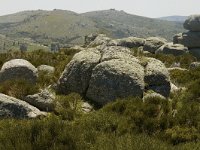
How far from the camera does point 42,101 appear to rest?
48.8 feet

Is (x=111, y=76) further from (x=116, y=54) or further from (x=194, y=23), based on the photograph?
(x=194, y=23)

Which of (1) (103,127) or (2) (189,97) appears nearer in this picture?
(1) (103,127)

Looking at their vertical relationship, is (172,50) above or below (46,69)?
below

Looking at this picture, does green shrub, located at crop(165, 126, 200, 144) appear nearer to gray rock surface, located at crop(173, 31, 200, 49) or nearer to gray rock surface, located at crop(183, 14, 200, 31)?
gray rock surface, located at crop(173, 31, 200, 49)

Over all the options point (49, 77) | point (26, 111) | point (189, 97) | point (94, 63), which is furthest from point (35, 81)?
point (189, 97)

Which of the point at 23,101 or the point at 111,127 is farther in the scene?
the point at 23,101

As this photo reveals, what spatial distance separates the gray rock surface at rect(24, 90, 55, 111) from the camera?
14.8 metres

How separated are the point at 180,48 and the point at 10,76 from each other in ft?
122

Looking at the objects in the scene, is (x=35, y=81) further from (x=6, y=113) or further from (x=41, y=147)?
(x=41, y=147)

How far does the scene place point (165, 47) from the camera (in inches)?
2005

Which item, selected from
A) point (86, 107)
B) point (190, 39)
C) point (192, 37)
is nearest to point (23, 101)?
point (86, 107)

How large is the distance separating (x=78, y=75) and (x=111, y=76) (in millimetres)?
1968

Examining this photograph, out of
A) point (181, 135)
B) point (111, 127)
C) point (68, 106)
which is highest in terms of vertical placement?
point (111, 127)

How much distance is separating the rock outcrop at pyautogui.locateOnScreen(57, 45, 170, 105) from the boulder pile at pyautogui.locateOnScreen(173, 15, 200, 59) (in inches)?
1564
